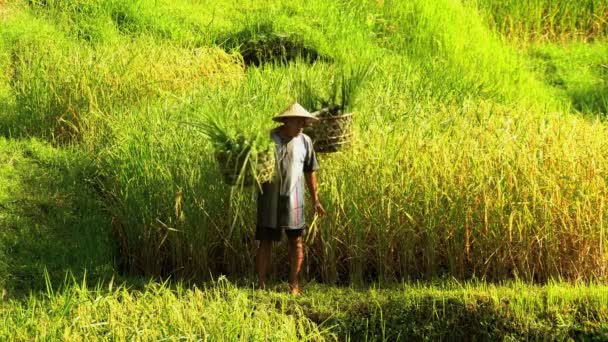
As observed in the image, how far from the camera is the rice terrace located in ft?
19.8

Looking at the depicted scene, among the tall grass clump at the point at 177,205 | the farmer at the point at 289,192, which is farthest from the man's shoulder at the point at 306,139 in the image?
the tall grass clump at the point at 177,205

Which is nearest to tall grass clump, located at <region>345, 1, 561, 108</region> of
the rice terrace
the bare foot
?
the rice terrace

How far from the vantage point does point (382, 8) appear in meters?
11.3

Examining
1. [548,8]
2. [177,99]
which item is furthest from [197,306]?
[548,8]

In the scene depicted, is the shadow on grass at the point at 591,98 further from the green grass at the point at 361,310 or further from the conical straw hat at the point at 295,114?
the conical straw hat at the point at 295,114

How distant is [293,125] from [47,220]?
2085mm

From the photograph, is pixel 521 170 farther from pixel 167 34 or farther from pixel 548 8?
pixel 548 8

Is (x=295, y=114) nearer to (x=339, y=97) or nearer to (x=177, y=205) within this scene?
(x=339, y=97)

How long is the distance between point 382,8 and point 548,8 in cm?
266

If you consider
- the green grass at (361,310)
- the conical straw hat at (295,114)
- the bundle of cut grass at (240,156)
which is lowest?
the green grass at (361,310)

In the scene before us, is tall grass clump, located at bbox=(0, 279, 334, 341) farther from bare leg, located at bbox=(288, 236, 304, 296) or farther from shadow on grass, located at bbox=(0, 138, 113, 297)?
shadow on grass, located at bbox=(0, 138, 113, 297)

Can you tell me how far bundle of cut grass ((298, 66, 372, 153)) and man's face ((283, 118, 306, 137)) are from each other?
208mm

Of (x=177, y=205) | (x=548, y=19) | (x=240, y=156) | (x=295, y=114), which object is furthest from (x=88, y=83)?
(x=548, y=19)

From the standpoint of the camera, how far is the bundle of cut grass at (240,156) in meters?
5.86
